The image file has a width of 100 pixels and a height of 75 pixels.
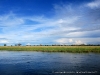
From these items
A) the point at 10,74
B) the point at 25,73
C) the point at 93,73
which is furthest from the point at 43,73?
the point at 93,73

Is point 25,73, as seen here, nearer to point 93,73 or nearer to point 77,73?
A: point 77,73

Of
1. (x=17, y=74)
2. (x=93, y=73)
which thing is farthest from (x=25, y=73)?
(x=93, y=73)

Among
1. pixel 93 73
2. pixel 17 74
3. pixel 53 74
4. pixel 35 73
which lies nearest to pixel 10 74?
pixel 17 74

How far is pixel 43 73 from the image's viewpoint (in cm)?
1783

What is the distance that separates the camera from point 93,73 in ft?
57.3

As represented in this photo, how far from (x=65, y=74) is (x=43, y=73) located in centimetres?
238

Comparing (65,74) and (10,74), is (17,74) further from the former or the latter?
(65,74)

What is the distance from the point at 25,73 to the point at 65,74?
14.2 ft

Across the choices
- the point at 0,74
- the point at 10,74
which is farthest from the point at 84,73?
the point at 0,74

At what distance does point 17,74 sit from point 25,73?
0.91 metres

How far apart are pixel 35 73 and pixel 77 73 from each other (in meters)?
4.45

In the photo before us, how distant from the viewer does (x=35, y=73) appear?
58.9 feet

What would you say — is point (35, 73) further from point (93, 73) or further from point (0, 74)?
point (93, 73)

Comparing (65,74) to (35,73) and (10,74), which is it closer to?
(35,73)
